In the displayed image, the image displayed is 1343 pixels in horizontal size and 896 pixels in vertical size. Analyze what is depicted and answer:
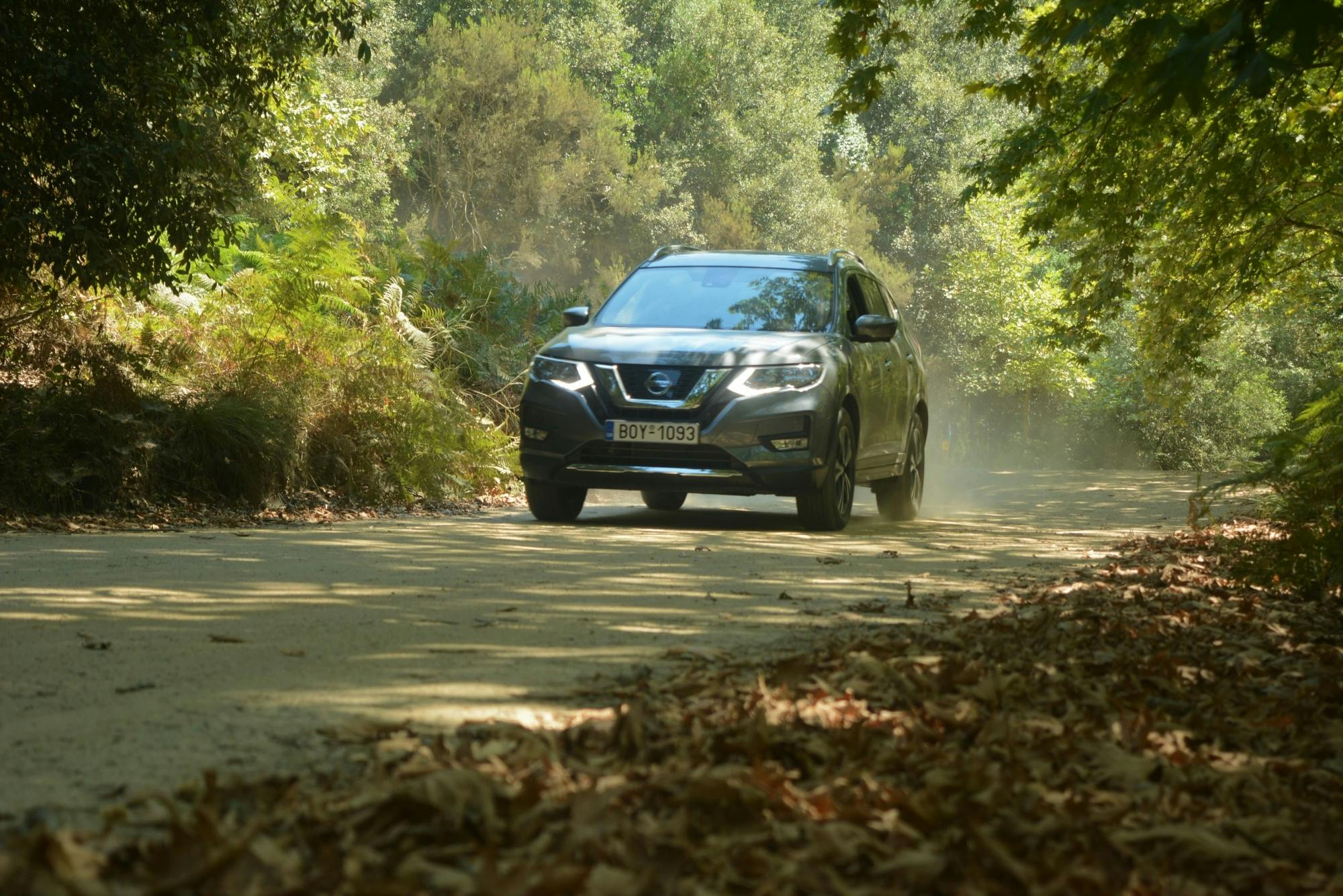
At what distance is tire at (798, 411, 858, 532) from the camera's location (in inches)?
394

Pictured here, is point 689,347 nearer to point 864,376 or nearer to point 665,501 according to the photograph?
point 864,376

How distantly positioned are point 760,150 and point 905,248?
886 centimetres

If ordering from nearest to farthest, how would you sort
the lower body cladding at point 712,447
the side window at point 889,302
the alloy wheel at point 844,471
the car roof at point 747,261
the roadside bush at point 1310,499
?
the roadside bush at point 1310,499, the lower body cladding at point 712,447, the alloy wheel at point 844,471, the car roof at point 747,261, the side window at point 889,302

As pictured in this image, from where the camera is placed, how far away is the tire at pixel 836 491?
394 inches

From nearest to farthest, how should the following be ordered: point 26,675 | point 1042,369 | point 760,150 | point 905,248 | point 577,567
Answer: point 26,675 < point 577,567 < point 1042,369 < point 760,150 < point 905,248

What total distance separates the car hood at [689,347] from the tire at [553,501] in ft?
3.05

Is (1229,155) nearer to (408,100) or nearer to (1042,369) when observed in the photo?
(1042,369)

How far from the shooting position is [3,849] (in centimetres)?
256

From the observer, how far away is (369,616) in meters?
5.36

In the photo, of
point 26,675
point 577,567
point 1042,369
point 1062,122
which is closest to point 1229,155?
point 1062,122

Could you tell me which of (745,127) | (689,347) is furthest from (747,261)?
(745,127)

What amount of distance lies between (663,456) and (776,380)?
0.90 metres

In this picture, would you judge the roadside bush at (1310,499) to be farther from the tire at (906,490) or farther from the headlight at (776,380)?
the tire at (906,490)

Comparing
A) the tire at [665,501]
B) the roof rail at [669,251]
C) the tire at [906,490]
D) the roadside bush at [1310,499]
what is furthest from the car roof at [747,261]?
the roadside bush at [1310,499]
